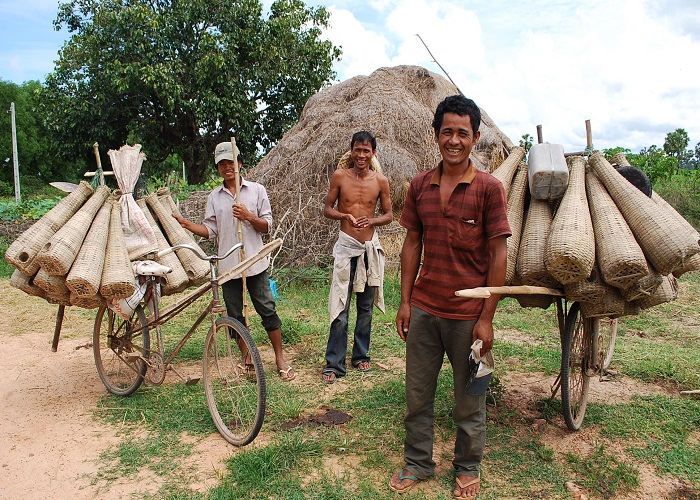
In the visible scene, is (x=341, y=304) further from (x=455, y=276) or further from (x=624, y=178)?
(x=624, y=178)

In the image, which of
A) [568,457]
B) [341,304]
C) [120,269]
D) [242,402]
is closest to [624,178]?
[568,457]

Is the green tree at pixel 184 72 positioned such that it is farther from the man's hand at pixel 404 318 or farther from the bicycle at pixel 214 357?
the man's hand at pixel 404 318

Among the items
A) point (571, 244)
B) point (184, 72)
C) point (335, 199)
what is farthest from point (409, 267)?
point (184, 72)

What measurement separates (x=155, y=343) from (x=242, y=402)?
1.20m

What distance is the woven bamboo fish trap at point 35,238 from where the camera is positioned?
3438 mm

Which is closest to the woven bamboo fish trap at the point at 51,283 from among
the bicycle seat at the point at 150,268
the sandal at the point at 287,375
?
the bicycle seat at the point at 150,268

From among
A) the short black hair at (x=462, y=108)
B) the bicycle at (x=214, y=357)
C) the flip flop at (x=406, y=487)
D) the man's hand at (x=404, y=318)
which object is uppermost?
the short black hair at (x=462, y=108)

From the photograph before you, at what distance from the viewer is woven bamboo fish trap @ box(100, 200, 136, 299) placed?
3.44 m

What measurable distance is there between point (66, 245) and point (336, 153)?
5908 millimetres

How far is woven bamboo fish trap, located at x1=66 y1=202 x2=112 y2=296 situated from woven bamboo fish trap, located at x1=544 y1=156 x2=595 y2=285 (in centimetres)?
272

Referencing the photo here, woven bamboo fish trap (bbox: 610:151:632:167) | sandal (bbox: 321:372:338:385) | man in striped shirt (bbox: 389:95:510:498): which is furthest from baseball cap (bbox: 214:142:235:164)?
woven bamboo fish trap (bbox: 610:151:632:167)

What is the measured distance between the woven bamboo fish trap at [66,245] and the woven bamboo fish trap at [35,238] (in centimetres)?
8

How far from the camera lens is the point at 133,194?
13.6 feet

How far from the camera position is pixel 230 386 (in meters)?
3.56
